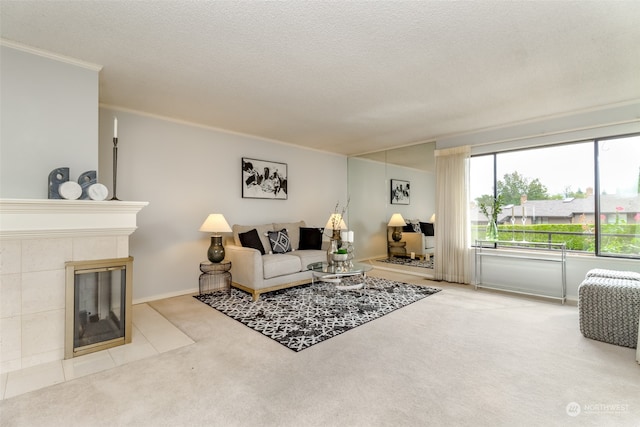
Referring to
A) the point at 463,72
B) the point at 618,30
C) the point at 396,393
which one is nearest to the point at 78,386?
the point at 396,393

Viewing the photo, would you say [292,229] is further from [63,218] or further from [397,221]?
[63,218]

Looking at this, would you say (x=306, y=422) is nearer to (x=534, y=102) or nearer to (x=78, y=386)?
(x=78, y=386)

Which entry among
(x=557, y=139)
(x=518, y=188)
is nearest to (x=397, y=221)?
(x=518, y=188)

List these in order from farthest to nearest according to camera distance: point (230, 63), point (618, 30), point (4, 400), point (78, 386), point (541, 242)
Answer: point (541, 242) < point (230, 63) < point (618, 30) < point (78, 386) < point (4, 400)

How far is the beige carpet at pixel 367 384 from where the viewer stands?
5.28 feet

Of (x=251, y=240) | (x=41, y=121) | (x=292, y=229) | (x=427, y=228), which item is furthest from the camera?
(x=427, y=228)

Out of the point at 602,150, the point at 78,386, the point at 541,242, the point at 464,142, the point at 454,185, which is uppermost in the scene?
the point at 464,142

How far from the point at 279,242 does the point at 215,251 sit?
99 cm

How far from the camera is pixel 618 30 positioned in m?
2.09

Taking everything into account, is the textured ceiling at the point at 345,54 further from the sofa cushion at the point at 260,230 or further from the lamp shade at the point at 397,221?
the lamp shade at the point at 397,221

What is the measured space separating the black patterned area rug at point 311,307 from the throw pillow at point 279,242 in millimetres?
629

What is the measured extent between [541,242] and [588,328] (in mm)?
1776

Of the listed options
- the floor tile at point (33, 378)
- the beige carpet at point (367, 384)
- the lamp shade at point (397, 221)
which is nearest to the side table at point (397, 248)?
the lamp shade at point (397, 221)

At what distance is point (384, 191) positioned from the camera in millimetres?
5977
